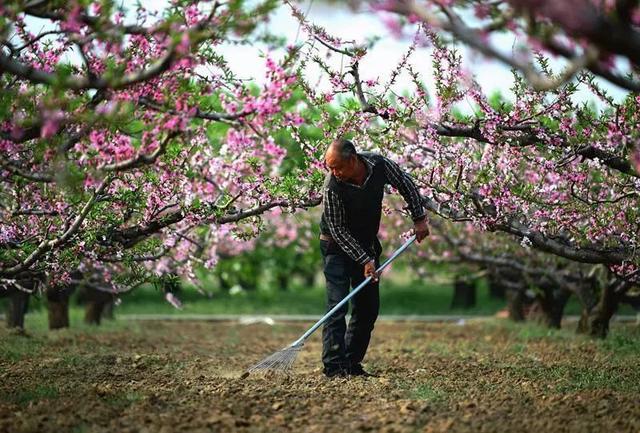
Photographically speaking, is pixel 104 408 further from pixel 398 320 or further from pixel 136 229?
pixel 398 320

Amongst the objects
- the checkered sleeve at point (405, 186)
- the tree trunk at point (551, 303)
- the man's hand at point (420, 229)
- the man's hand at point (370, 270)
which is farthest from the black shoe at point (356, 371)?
the tree trunk at point (551, 303)

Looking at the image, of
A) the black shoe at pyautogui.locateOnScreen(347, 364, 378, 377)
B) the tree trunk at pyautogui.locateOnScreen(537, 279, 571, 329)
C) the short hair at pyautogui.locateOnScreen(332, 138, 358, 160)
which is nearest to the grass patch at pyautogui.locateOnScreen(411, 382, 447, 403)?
the black shoe at pyautogui.locateOnScreen(347, 364, 378, 377)

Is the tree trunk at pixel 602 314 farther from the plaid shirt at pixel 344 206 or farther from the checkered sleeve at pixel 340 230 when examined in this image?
the checkered sleeve at pixel 340 230

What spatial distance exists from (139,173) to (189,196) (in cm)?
63

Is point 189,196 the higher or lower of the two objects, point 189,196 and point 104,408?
the higher

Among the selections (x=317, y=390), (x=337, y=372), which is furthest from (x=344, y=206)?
(x=317, y=390)

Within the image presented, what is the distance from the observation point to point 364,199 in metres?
8.63

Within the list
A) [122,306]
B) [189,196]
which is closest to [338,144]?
[189,196]

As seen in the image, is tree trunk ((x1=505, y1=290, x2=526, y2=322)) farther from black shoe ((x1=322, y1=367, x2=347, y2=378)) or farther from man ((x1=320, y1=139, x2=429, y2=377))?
black shoe ((x1=322, y1=367, x2=347, y2=378))

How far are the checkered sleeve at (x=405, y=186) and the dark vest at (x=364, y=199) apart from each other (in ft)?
0.19

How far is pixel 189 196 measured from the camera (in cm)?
908

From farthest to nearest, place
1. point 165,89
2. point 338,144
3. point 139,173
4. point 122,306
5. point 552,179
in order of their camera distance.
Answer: point 122,306, point 552,179, point 139,173, point 338,144, point 165,89

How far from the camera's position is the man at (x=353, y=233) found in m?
8.53

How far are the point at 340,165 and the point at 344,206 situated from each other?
524mm
